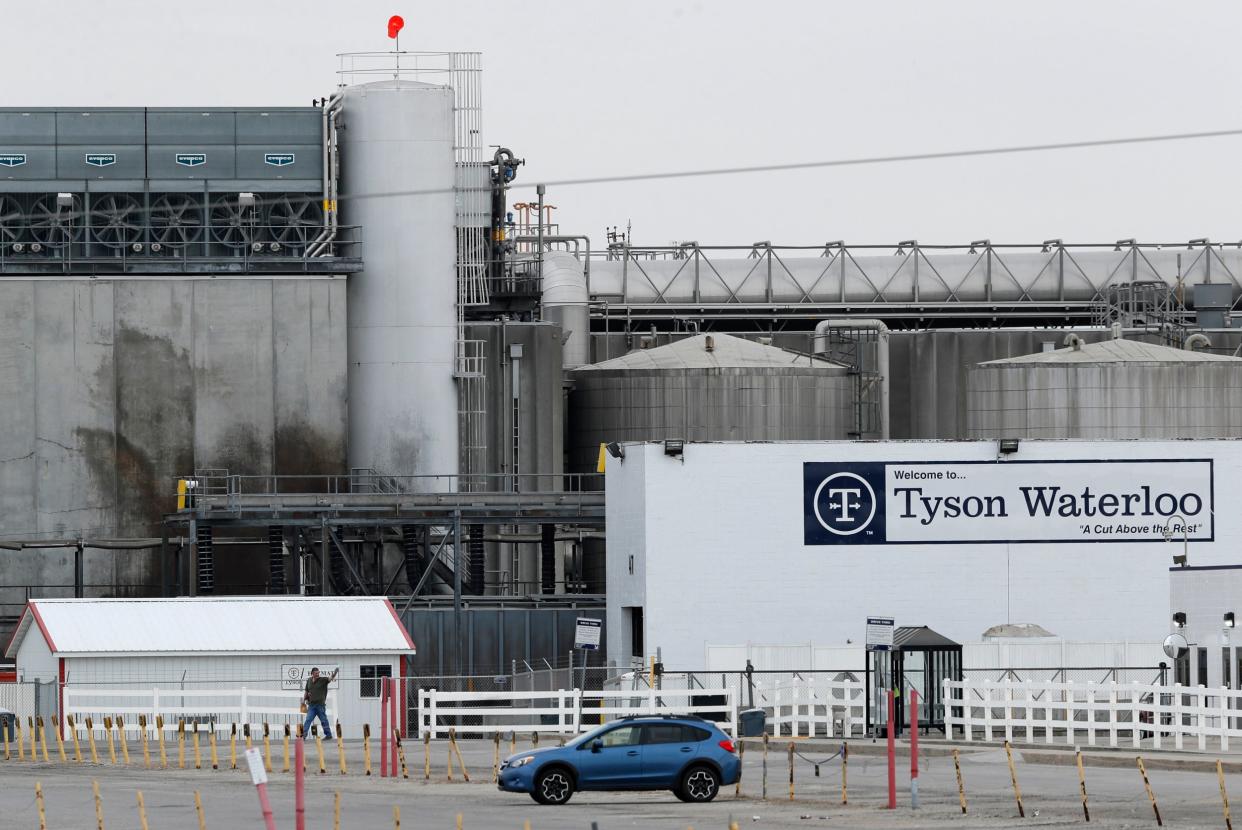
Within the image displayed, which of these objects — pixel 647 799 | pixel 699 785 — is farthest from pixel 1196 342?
pixel 699 785

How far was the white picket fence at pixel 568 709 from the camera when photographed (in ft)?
142

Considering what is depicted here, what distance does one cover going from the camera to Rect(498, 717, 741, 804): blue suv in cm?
3209

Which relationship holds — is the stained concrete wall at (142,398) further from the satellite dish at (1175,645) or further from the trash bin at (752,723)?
the satellite dish at (1175,645)

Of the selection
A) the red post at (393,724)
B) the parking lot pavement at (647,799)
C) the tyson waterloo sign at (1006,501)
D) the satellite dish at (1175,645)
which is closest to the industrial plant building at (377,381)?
the tyson waterloo sign at (1006,501)

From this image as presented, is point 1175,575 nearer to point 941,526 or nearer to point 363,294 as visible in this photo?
point 941,526

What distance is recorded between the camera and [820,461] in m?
57.8

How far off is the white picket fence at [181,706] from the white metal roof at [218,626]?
1757mm

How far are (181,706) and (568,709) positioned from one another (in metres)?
10.5

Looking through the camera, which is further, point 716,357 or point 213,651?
point 716,357

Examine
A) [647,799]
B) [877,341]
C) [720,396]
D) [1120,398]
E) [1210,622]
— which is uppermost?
[877,341]

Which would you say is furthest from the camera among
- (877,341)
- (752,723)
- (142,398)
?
(877,341)

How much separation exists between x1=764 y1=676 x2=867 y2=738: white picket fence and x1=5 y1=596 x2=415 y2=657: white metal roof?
10.7 metres

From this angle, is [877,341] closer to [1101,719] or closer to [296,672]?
[1101,719]

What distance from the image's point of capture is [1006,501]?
190ft
